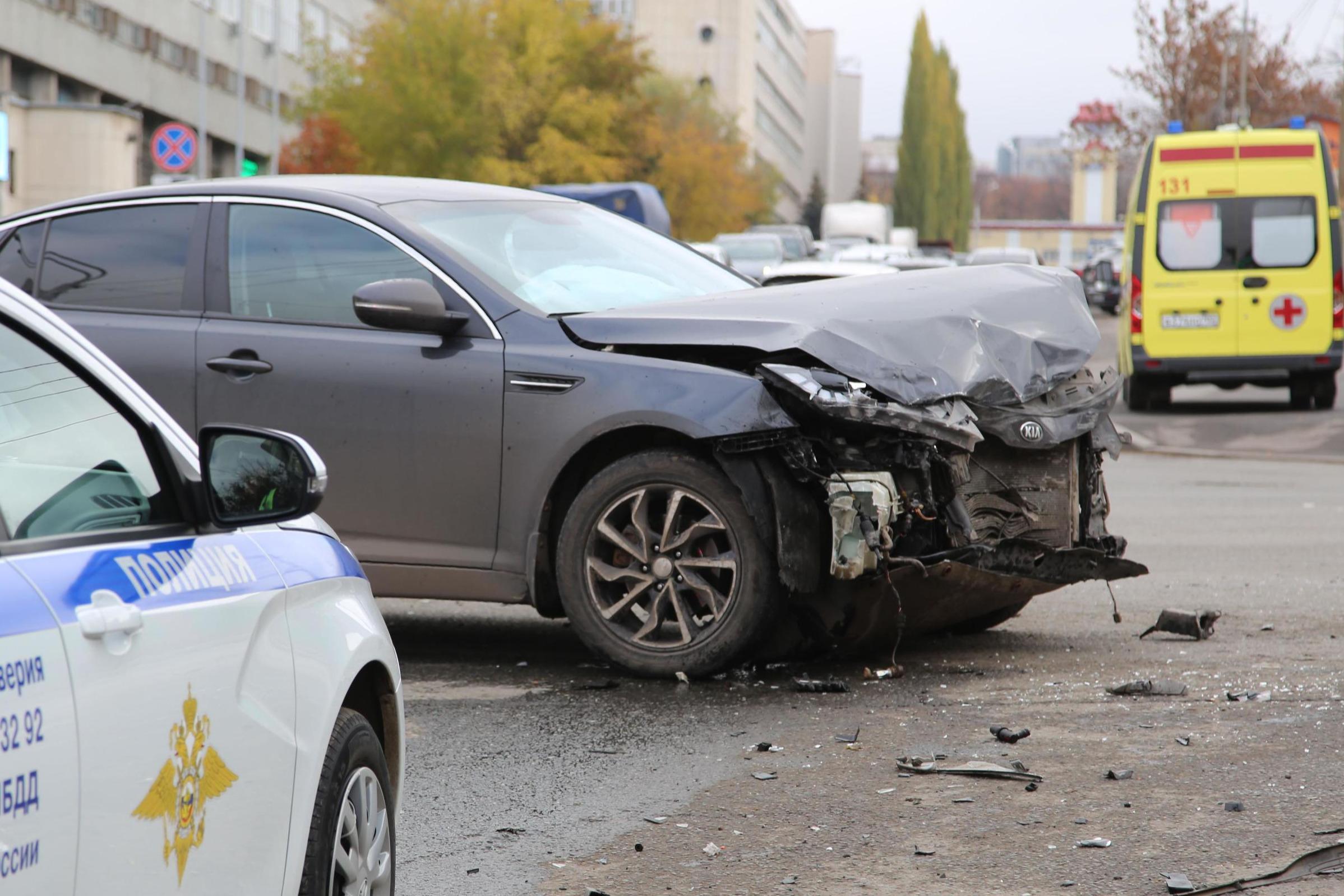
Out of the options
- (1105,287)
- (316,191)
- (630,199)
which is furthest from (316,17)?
(316,191)

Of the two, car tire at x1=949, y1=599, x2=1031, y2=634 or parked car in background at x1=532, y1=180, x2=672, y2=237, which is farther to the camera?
parked car in background at x1=532, y1=180, x2=672, y2=237

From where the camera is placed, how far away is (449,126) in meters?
51.5

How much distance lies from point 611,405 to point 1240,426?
48.3ft

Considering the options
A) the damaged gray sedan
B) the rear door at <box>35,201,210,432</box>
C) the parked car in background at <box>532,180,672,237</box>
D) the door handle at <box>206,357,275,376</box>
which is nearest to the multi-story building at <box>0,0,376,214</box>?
the parked car in background at <box>532,180,672,237</box>

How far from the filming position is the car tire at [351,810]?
3.01m

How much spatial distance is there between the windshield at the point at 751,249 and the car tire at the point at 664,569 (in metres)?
30.5

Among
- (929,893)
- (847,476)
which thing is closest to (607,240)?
(847,476)

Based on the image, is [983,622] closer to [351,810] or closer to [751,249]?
[351,810]

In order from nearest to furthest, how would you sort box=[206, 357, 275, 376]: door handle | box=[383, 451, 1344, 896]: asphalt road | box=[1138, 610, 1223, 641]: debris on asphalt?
1. box=[383, 451, 1344, 896]: asphalt road
2. box=[206, 357, 275, 376]: door handle
3. box=[1138, 610, 1223, 641]: debris on asphalt

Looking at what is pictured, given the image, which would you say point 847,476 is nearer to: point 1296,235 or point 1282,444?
point 1282,444

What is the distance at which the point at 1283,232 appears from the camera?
20906 millimetres

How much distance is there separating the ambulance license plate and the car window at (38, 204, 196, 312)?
1621 centimetres

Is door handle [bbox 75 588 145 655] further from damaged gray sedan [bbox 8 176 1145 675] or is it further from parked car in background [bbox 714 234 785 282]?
parked car in background [bbox 714 234 785 282]

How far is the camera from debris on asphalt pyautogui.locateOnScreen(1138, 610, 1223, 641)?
6.96 m
